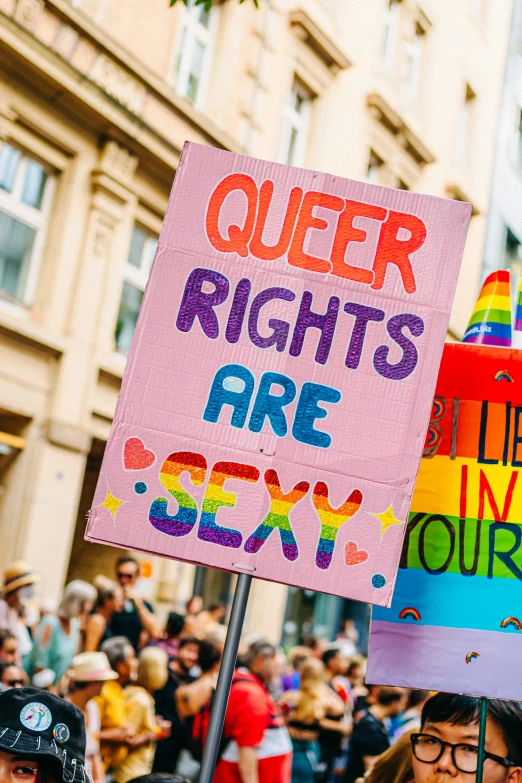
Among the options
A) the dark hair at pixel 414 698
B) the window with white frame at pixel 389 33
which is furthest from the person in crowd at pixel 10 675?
the window with white frame at pixel 389 33

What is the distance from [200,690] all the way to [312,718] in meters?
1.79

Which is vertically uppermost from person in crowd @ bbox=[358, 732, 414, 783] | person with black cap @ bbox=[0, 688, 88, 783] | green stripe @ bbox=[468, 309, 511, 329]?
green stripe @ bbox=[468, 309, 511, 329]

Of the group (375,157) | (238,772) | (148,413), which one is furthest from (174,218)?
(375,157)

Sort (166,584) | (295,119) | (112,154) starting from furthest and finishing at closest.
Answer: (295,119), (166,584), (112,154)

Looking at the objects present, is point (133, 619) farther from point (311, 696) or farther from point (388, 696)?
point (388, 696)

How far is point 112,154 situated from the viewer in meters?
11.4

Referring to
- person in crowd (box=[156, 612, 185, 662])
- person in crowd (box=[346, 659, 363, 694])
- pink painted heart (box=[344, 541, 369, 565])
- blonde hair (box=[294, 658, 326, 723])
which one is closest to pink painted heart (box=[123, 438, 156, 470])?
pink painted heart (box=[344, 541, 369, 565])

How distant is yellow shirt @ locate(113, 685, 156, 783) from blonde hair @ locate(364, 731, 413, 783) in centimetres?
277

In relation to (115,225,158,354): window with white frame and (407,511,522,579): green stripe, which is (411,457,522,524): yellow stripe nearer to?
(407,511,522,579): green stripe

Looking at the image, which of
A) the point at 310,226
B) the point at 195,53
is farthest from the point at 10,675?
the point at 195,53

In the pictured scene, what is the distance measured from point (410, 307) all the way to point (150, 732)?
3.90 metres

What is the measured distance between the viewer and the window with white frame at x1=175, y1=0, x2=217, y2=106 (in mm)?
12648

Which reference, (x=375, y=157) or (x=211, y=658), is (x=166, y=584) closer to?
(x=211, y=658)

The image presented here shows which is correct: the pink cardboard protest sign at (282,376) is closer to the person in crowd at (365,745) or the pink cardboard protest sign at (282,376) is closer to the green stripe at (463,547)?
the green stripe at (463,547)
